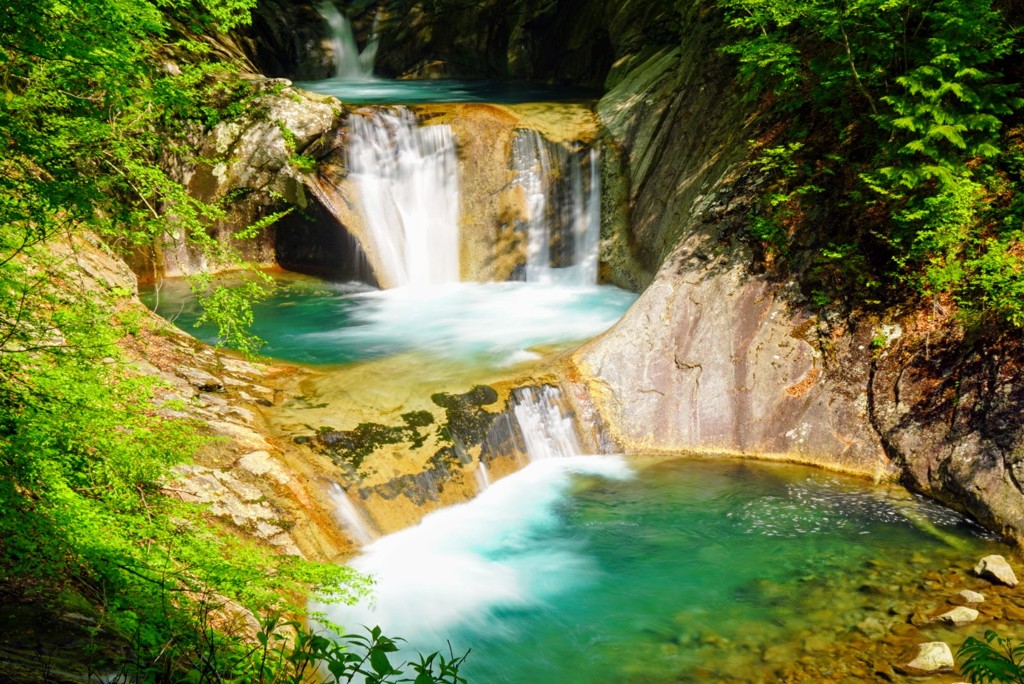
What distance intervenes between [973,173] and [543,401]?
548cm

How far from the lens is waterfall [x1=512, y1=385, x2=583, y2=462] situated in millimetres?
8844

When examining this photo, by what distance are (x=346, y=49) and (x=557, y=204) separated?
40.9 feet

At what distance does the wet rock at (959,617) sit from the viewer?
5.81 m

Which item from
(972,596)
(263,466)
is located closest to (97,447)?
(263,466)

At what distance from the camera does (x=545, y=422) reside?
29.5 ft

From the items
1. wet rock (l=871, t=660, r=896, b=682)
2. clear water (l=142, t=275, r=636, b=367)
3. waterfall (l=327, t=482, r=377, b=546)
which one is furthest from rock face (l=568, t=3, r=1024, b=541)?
waterfall (l=327, t=482, r=377, b=546)

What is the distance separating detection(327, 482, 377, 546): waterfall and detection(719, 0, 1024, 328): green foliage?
5.89 metres

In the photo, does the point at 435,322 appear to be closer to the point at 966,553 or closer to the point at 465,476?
the point at 465,476

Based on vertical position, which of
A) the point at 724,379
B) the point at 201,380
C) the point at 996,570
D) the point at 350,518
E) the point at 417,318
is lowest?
the point at 996,570

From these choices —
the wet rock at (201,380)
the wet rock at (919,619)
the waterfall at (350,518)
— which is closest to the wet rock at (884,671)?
the wet rock at (919,619)

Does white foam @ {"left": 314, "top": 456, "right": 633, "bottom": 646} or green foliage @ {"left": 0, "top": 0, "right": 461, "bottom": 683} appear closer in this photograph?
green foliage @ {"left": 0, "top": 0, "right": 461, "bottom": 683}

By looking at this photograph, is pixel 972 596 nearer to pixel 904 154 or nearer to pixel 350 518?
pixel 904 154

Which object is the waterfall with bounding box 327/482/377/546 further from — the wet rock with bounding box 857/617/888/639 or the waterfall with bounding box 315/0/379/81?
the waterfall with bounding box 315/0/379/81

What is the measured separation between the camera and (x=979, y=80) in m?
8.40
